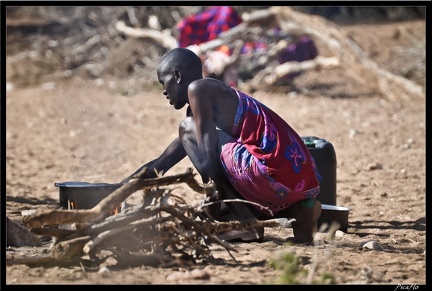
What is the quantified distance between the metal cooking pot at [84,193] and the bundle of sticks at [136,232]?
349 millimetres

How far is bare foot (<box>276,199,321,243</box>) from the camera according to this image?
13.4ft

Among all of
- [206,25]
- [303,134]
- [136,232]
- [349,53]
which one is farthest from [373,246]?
[206,25]

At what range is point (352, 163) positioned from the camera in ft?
22.5

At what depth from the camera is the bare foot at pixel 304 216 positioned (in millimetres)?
4070

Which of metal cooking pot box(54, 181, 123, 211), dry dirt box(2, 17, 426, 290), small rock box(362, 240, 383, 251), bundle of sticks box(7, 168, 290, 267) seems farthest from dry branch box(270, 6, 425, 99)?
bundle of sticks box(7, 168, 290, 267)

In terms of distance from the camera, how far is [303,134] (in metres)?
7.87

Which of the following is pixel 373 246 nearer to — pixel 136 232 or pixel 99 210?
pixel 136 232

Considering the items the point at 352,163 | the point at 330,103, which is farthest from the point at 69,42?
the point at 352,163

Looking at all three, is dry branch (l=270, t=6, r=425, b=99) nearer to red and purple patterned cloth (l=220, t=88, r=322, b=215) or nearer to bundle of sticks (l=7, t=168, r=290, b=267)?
red and purple patterned cloth (l=220, t=88, r=322, b=215)

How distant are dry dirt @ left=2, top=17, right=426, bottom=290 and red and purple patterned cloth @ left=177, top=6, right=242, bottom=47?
908mm

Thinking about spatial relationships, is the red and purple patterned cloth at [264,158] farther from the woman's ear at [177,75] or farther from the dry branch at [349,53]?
the dry branch at [349,53]

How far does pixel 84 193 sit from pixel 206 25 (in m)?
7.01

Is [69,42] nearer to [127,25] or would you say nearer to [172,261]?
[127,25]
